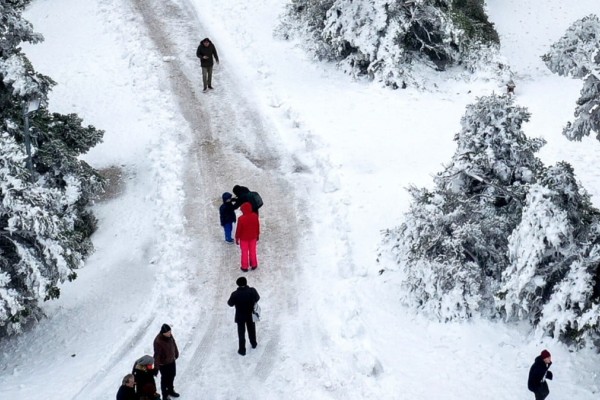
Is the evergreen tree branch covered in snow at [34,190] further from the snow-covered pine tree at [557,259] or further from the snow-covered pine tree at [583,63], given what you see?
the snow-covered pine tree at [583,63]

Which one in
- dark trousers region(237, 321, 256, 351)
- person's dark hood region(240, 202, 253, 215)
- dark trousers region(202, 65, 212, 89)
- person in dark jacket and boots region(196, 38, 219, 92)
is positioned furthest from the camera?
dark trousers region(202, 65, 212, 89)

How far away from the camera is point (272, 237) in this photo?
14555 mm

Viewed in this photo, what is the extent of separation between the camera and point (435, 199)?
40.5 ft

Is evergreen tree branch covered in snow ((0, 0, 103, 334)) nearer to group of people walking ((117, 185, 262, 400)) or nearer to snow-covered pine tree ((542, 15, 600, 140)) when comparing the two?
group of people walking ((117, 185, 262, 400))

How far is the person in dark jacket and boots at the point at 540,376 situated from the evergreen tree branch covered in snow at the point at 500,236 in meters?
0.77

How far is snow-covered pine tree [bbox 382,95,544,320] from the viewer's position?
11.8 m

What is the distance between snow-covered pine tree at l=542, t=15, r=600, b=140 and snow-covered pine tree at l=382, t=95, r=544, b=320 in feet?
5.42

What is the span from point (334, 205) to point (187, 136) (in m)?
5.06

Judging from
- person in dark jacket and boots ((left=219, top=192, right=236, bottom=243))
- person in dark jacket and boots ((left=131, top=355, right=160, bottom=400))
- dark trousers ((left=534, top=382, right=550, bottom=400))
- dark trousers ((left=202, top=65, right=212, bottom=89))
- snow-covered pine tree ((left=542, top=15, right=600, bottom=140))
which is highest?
snow-covered pine tree ((left=542, top=15, right=600, bottom=140))

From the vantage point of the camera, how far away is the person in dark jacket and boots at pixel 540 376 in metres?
9.98

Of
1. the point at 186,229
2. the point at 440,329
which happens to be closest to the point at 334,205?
the point at 186,229

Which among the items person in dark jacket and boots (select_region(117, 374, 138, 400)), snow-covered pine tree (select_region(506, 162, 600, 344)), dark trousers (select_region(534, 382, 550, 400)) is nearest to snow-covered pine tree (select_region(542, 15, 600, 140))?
snow-covered pine tree (select_region(506, 162, 600, 344))

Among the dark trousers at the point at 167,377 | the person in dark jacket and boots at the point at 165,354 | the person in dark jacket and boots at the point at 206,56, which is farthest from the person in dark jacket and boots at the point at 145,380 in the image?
the person in dark jacket and boots at the point at 206,56

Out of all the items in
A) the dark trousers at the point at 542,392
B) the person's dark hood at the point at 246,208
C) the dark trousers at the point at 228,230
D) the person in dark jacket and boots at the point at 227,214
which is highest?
the dark trousers at the point at 542,392
